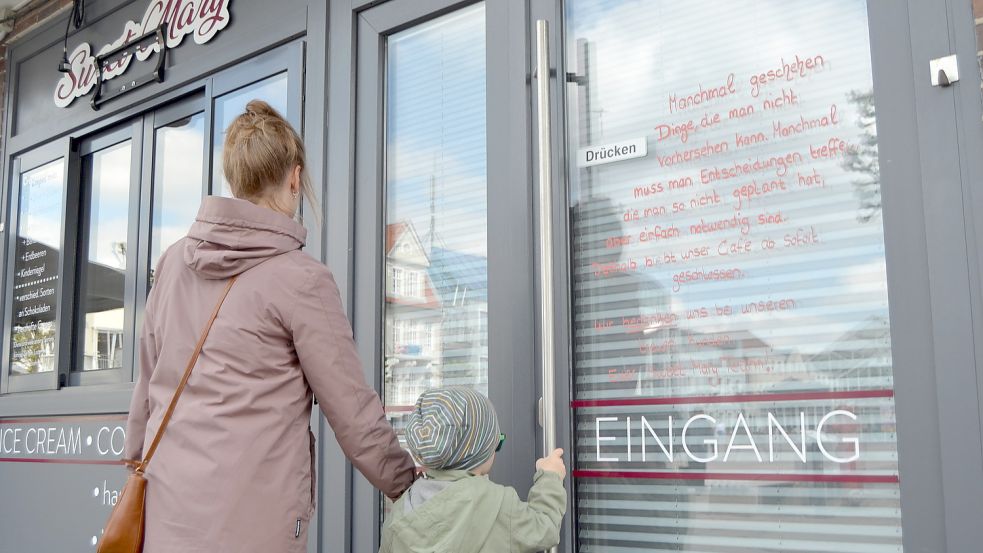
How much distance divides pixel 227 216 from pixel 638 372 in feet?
3.56

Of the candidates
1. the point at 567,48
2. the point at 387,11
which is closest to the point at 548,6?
the point at 567,48

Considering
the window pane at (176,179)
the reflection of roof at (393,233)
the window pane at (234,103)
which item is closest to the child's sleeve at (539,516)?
the reflection of roof at (393,233)

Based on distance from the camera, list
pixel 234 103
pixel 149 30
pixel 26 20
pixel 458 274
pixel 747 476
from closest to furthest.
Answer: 1. pixel 747 476
2. pixel 458 274
3. pixel 234 103
4. pixel 149 30
5. pixel 26 20

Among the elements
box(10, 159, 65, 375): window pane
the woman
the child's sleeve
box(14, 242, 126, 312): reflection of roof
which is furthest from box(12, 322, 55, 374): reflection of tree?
the child's sleeve

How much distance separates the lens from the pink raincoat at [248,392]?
1.68 metres

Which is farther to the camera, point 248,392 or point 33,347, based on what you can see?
point 33,347

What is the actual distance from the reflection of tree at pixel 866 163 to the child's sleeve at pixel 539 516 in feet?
2.95

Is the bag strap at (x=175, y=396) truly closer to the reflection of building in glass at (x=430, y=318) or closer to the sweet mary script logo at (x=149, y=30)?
the reflection of building in glass at (x=430, y=318)

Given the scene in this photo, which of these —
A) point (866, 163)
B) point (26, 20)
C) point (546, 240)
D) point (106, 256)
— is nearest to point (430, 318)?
point (546, 240)

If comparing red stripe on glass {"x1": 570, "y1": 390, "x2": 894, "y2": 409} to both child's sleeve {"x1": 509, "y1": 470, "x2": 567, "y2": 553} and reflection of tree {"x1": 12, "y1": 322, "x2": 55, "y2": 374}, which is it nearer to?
child's sleeve {"x1": 509, "y1": 470, "x2": 567, "y2": 553}

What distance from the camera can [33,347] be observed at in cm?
440

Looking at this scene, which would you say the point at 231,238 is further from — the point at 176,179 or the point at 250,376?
the point at 176,179

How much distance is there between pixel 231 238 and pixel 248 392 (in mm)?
303

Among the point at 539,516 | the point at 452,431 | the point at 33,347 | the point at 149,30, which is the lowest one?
the point at 539,516
